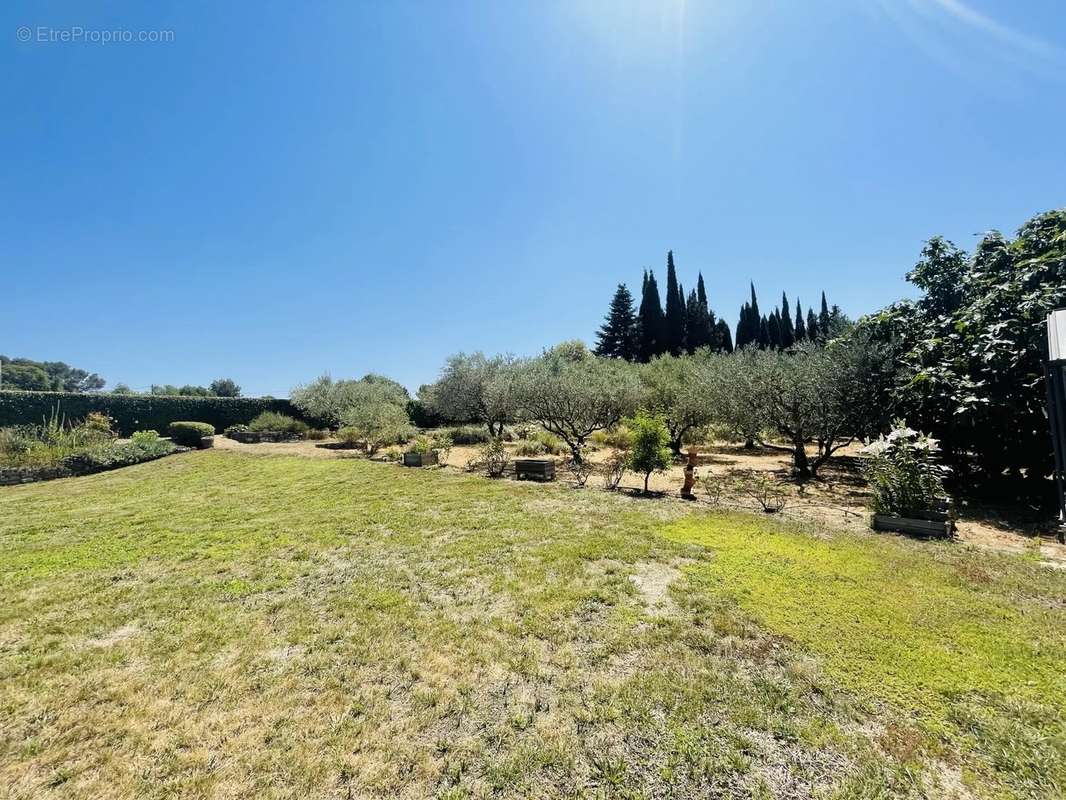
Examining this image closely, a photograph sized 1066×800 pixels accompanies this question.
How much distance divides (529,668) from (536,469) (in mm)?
8448

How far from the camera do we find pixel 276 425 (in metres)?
23.7

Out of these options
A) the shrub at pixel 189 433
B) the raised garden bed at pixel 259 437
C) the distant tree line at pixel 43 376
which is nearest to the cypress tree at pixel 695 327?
the raised garden bed at pixel 259 437

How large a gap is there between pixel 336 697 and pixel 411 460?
11.5 metres

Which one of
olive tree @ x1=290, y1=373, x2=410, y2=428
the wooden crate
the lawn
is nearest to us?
the lawn

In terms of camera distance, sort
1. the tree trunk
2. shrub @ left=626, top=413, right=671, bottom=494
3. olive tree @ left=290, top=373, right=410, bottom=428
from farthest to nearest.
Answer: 1. olive tree @ left=290, top=373, right=410, bottom=428
2. the tree trunk
3. shrub @ left=626, top=413, right=671, bottom=494

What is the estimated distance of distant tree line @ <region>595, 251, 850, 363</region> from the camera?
141 ft

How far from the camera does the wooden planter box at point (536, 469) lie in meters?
11.7

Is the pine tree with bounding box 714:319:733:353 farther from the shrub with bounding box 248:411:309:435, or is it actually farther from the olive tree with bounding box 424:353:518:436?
the shrub with bounding box 248:411:309:435

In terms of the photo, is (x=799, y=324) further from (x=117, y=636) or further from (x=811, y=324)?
(x=117, y=636)

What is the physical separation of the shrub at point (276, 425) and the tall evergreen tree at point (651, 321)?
3276 centimetres

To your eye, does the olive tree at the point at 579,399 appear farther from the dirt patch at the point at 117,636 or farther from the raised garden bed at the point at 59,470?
the raised garden bed at the point at 59,470

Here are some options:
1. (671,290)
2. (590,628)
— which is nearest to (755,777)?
(590,628)

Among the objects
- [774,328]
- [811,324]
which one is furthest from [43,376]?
[811,324]

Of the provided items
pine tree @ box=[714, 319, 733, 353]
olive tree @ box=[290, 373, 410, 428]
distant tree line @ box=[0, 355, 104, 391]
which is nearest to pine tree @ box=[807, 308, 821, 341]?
pine tree @ box=[714, 319, 733, 353]
